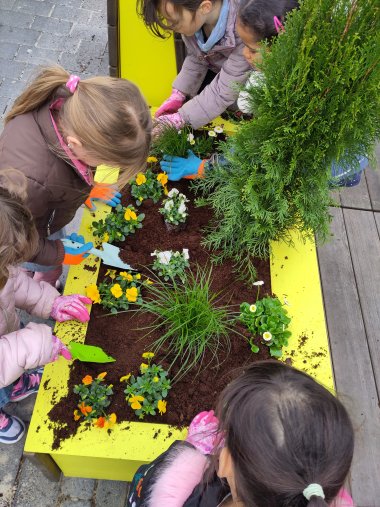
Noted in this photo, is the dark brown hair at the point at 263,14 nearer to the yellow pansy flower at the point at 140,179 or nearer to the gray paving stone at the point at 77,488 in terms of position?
the yellow pansy flower at the point at 140,179

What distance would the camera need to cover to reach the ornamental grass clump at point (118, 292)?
164 centimetres

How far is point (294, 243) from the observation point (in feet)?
6.40

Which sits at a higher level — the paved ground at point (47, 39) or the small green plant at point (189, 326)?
the paved ground at point (47, 39)

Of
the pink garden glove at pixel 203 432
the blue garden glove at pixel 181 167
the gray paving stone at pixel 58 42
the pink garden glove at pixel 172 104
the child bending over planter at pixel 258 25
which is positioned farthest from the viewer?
the gray paving stone at pixel 58 42

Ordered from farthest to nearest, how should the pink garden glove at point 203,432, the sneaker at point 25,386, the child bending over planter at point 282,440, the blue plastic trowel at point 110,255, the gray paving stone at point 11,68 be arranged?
the gray paving stone at point 11,68 → the sneaker at point 25,386 → the blue plastic trowel at point 110,255 → the pink garden glove at point 203,432 → the child bending over planter at point 282,440

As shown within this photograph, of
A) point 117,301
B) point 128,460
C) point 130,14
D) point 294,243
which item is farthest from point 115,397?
point 130,14

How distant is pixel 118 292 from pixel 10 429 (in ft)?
2.69

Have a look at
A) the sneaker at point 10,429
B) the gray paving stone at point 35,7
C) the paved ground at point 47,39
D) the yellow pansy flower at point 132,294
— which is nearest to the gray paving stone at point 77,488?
the sneaker at point 10,429

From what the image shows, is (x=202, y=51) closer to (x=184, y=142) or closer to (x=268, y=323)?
(x=184, y=142)

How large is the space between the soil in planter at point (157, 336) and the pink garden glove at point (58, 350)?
2.1 inches

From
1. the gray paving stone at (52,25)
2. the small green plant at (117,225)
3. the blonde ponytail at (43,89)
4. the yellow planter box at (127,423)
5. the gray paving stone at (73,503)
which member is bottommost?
the gray paving stone at (73,503)

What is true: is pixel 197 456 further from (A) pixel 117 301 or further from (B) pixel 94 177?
(B) pixel 94 177

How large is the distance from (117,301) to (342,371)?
1.21 m

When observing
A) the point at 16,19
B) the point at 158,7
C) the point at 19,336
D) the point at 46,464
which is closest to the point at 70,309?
the point at 19,336
